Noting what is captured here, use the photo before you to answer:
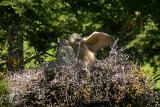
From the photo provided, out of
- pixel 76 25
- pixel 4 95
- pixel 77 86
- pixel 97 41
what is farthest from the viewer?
pixel 76 25

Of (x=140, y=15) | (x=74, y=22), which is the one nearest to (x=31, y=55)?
(x=74, y=22)

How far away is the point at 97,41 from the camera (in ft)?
24.3

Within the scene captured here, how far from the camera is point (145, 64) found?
35.6 feet

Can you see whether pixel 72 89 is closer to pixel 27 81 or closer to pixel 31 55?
pixel 27 81

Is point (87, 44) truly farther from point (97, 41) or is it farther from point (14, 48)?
point (14, 48)

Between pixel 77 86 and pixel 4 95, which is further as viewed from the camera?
pixel 4 95

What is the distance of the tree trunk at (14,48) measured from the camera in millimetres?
10791

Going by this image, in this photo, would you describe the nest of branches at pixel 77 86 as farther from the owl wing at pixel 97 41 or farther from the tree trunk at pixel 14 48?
the tree trunk at pixel 14 48

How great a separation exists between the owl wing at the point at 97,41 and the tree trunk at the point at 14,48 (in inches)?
139

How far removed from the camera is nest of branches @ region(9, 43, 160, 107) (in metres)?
6.59

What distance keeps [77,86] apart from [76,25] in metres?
4.72

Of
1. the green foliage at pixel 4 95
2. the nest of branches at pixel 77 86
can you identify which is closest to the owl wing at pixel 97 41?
the nest of branches at pixel 77 86

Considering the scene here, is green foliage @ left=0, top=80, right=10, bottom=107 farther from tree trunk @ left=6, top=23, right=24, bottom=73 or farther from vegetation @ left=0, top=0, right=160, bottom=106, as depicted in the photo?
tree trunk @ left=6, top=23, right=24, bottom=73

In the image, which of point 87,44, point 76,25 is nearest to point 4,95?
point 87,44
